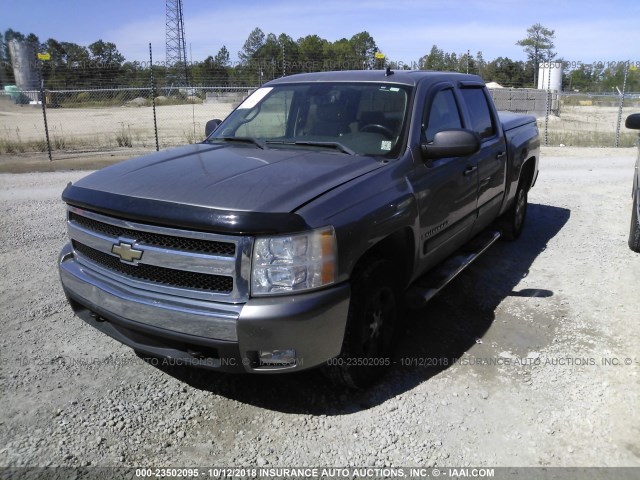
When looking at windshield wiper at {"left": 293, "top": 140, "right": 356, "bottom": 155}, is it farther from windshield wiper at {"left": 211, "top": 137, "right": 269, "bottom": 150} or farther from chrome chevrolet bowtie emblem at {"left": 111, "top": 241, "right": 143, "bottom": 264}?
chrome chevrolet bowtie emblem at {"left": 111, "top": 241, "right": 143, "bottom": 264}

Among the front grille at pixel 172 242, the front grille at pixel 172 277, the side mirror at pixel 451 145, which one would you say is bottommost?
the front grille at pixel 172 277

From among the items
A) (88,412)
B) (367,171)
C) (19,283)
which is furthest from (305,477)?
(19,283)

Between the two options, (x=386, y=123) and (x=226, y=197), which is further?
(x=386, y=123)

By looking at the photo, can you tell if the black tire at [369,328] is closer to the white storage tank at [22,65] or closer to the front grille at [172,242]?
the front grille at [172,242]

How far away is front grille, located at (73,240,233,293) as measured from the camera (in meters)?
2.79

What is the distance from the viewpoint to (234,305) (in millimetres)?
2730

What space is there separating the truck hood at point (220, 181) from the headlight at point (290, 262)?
0.16 meters

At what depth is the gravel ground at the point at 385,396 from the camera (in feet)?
9.45

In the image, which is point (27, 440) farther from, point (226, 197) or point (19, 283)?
point (19, 283)

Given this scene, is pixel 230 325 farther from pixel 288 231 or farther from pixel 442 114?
pixel 442 114

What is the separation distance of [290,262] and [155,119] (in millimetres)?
11977

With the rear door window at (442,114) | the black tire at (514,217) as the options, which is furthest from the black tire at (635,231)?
the rear door window at (442,114)

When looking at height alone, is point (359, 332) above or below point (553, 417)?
above

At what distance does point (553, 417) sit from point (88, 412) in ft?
8.87
